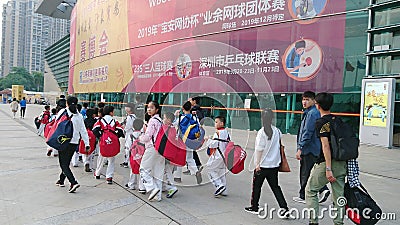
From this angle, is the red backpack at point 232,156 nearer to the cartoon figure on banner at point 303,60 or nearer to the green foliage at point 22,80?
the cartoon figure on banner at point 303,60

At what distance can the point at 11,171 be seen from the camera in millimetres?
6766

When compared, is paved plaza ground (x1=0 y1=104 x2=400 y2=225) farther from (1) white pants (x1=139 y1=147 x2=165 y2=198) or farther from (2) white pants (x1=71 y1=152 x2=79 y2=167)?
(1) white pants (x1=139 y1=147 x2=165 y2=198)

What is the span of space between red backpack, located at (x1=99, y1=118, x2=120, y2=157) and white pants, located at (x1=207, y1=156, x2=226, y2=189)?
1.70 m

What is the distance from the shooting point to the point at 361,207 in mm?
3527

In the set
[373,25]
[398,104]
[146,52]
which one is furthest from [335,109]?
[146,52]

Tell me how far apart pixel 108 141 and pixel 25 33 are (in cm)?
10695

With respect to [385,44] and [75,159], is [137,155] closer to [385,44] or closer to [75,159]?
[75,159]

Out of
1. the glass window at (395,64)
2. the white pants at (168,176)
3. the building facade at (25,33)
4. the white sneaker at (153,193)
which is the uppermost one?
the building facade at (25,33)

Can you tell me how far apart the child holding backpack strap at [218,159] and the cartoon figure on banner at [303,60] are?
9.89m

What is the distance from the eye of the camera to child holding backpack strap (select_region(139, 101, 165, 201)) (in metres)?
5.15

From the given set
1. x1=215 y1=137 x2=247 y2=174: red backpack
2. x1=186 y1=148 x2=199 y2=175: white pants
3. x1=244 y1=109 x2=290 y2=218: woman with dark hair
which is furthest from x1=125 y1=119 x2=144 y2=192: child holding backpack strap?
x1=244 y1=109 x2=290 y2=218: woman with dark hair

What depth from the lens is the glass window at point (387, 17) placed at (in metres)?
12.5

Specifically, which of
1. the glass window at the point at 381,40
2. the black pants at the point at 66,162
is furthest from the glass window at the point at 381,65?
the black pants at the point at 66,162

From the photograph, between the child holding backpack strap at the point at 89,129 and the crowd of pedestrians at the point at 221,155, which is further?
the child holding backpack strap at the point at 89,129
